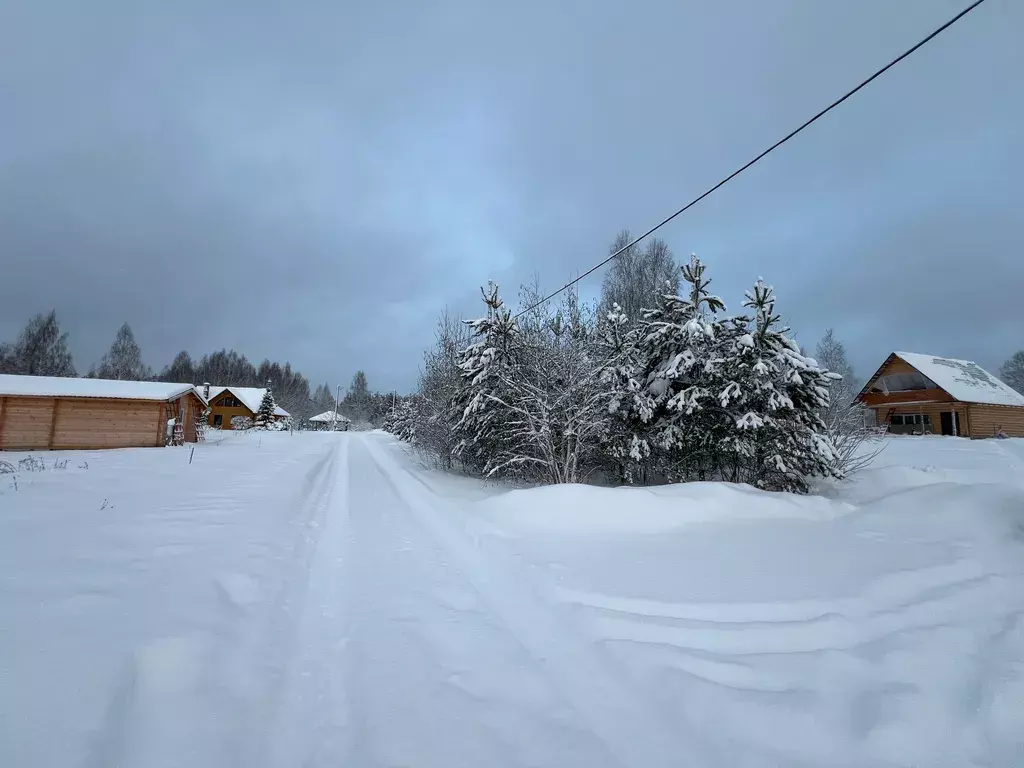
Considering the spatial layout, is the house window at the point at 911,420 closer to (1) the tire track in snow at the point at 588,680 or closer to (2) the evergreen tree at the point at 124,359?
(1) the tire track in snow at the point at 588,680

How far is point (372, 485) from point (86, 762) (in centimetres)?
925

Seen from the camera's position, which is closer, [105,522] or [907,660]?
[907,660]

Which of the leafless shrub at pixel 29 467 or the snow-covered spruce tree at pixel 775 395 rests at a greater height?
the snow-covered spruce tree at pixel 775 395

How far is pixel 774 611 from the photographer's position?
3.62m

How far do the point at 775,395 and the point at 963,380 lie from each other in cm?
3103

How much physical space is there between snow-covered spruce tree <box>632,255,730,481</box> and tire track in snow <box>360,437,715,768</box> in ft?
19.7

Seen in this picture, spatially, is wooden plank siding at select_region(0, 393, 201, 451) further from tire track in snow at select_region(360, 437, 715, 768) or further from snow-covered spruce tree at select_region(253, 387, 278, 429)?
snow-covered spruce tree at select_region(253, 387, 278, 429)

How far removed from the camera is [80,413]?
753 inches

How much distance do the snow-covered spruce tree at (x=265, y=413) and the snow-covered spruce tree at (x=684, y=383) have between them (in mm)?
51513

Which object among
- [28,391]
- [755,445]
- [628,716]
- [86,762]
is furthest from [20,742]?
[28,391]

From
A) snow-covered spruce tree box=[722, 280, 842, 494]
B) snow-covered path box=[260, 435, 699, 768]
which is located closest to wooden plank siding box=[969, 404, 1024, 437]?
snow-covered spruce tree box=[722, 280, 842, 494]

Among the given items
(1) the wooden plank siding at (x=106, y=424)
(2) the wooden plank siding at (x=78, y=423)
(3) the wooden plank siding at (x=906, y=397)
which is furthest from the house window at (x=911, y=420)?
(1) the wooden plank siding at (x=106, y=424)

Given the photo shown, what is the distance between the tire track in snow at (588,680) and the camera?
84.0 inches

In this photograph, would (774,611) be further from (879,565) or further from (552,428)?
(552,428)
